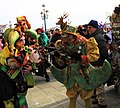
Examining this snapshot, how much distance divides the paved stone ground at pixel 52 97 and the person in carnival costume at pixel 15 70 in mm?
1650

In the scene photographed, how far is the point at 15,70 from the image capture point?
346 cm

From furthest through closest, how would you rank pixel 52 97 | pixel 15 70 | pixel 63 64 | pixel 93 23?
1. pixel 52 97
2. pixel 93 23
3. pixel 63 64
4. pixel 15 70

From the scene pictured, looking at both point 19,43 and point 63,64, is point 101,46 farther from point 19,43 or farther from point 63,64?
point 19,43

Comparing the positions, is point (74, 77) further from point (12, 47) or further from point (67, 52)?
point (12, 47)

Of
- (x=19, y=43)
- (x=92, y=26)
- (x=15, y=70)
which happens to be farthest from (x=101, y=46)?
(x=15, y=70)

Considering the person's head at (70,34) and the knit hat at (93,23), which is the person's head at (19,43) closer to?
the person's head at (70,34)

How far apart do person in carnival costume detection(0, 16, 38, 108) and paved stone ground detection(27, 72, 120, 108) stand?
165cm

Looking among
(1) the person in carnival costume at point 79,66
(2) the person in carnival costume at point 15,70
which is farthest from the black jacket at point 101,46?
(2) the person in carnival costume at point 15,70

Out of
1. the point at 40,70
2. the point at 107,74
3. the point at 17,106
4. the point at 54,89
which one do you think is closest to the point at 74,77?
the point at 107,74

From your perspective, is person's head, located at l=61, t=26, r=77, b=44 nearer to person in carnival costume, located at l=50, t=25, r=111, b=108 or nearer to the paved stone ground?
person in carnival costume, located at l=50, t=25, r=111, b=108

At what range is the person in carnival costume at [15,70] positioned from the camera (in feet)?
11.1

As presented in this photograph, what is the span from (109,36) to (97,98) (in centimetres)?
140

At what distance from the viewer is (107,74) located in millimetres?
3898

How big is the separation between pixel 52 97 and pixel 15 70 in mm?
2419
